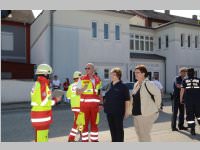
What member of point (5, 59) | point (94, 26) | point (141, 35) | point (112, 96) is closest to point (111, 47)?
point (94, 26)

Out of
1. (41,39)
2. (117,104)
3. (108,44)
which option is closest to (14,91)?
(41,39)

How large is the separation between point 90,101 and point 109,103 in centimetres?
78

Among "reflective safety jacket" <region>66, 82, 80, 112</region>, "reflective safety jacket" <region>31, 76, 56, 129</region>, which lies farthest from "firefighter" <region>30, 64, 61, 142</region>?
"reflective safety jacket" <region>66, 82, 80, 112</region>

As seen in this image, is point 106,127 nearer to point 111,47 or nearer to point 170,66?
point 111,47

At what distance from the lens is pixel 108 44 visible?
1172 inches

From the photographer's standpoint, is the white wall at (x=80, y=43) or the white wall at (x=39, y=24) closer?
the white wall at (x=39, y=24)

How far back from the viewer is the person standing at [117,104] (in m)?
6.68

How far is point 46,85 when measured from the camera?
6.04 meters

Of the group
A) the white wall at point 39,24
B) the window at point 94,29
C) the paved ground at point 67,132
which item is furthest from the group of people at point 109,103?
the window at point 94,29

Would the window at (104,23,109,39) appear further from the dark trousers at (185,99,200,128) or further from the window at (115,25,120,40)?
the dark trousers at (185,99,200,128)

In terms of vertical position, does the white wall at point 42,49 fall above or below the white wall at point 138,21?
below

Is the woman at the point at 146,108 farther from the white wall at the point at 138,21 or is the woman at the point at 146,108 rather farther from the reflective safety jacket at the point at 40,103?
the white wall at the point at 138,21

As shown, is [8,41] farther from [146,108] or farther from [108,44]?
[146,108]

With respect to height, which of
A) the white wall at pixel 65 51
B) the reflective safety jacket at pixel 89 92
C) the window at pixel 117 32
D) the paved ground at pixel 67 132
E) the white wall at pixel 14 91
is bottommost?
the paved ground at pixel 67 132
